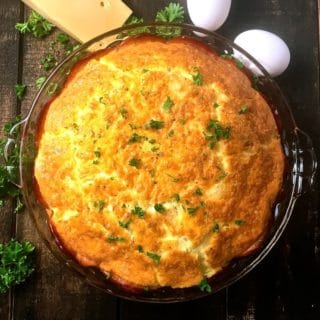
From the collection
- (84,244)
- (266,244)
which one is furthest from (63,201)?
(266,244)

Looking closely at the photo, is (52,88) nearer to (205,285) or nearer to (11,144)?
(11,144)

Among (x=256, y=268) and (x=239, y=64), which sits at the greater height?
(x=239, y=64)

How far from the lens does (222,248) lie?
190 cm

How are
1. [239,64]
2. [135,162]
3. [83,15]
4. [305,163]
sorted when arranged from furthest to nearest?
[83,15], [305,163], [239,64], [135,162]

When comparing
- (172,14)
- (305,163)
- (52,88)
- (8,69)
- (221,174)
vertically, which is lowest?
(221,174)

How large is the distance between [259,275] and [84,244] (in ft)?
2.62

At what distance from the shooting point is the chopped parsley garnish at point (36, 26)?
232 cm

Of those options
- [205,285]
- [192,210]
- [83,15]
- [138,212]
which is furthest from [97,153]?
[83,15]

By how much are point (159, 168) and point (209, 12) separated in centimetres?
73

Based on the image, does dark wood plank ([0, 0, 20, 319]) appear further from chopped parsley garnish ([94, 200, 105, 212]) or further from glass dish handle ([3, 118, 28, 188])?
chopped parsley garnish ([94, 200, 105, 212])

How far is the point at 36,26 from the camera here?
2.32m

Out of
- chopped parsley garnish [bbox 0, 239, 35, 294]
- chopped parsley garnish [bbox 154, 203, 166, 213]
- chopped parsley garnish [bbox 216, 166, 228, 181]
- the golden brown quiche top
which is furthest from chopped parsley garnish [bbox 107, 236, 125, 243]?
chopped parsley garnish [bbox 0, 239, 35, 294]

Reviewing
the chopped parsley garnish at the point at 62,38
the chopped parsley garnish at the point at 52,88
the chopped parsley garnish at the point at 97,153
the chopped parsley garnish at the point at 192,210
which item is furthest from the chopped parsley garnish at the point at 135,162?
the chopped parsley garnish at the point at 62,38

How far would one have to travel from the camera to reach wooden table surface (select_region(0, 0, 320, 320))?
227 cm
